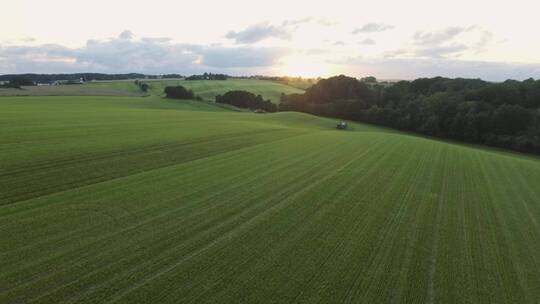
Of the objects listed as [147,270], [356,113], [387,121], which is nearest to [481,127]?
[387,121]

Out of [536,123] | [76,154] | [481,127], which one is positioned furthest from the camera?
[481,127]

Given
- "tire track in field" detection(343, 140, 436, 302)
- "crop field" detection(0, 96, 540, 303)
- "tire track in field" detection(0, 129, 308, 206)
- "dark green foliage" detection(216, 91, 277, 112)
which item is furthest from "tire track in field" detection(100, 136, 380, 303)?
"dark green foliage" detection(216, 91, 277, 112)

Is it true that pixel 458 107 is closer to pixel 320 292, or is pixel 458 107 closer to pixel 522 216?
pixel 522 216

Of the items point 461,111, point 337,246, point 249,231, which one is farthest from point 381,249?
point 461,111

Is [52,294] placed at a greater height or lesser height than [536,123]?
lesser

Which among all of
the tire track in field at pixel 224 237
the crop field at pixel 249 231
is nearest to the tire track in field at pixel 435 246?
the crop field at pixel 249 231

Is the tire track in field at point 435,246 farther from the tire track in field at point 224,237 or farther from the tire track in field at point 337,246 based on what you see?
the tire track in field at point 224,237

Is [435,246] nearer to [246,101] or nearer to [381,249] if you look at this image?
[381,249]
